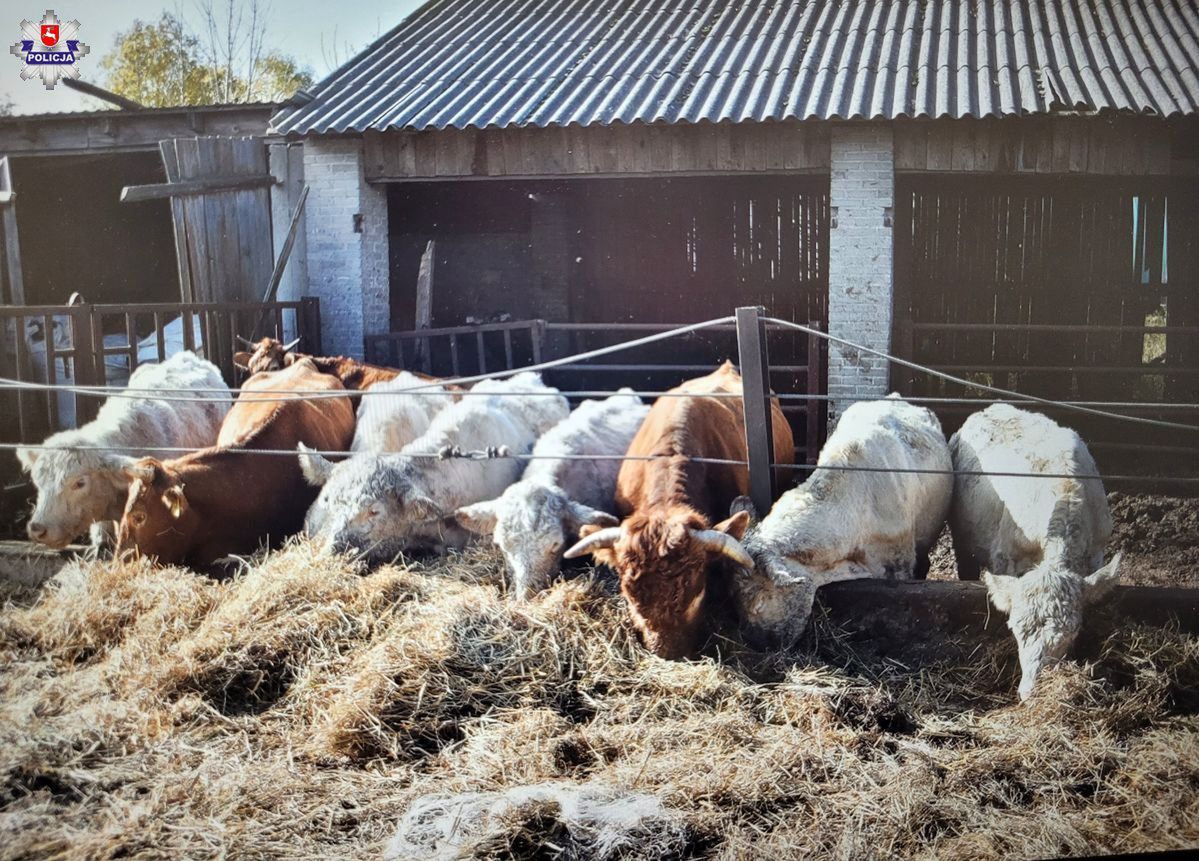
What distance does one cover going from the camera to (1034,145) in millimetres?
5750

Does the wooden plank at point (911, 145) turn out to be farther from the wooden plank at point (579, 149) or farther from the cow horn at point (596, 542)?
the cow horn at point (596, 542)

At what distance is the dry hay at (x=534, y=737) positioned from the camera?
310 cm

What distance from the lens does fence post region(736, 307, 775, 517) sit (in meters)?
4.16

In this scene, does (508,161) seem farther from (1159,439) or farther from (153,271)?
(1159,439)

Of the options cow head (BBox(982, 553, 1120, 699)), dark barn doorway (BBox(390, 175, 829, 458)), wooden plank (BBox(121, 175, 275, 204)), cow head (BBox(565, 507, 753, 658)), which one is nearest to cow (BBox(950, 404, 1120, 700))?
cow head (BBox(982, 553, 1120, 699))

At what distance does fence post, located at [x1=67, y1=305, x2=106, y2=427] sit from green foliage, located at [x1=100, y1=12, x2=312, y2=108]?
79cm

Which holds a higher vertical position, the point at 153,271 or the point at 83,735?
the point at 153,271

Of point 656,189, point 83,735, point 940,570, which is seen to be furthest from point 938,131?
point 83,735

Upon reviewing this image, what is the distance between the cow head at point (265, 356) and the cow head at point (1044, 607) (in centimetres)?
345

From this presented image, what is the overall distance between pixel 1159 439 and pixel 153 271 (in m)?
3.96

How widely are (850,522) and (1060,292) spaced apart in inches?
87.7

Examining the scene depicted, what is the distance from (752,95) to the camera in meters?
6.02

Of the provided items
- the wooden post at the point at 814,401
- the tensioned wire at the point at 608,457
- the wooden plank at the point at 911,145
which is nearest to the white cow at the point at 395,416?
the tensioned wire at the point at 608,457

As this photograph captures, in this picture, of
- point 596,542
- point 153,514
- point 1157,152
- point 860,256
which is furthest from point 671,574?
point 1157,152
